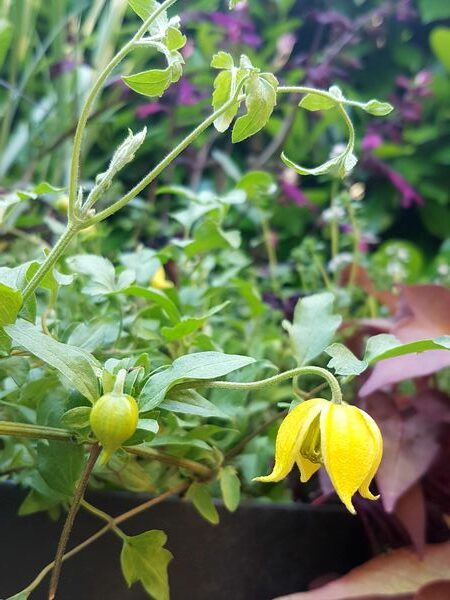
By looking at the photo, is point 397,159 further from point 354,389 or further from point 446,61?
point 354,389

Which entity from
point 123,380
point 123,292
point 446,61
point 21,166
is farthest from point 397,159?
point 123,380

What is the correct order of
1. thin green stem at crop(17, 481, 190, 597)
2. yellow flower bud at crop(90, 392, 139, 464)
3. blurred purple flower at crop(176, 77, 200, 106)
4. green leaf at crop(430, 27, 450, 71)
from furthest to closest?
green leaf at crop(430, 27, 450, 71), blurred purple flower at crop(176, 77, 200, 106), thin green stem at crop(17, 481, 190, 597), yellow flower bud at crop(90, 392, 139, 464)

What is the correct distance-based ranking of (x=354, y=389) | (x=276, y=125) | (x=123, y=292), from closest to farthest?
(x=123, y=292) → (x=354, y=389) → (x=276, y=125)

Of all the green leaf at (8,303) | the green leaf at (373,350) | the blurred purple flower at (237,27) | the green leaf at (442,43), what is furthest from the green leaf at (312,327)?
the green leaf at (442,43)

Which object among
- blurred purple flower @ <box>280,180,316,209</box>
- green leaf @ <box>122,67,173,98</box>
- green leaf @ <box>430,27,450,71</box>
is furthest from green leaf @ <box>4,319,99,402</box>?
green leaf @ <box>430,27,450,71</box>

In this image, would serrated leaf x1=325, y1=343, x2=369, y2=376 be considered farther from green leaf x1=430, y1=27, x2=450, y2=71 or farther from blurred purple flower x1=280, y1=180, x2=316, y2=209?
green leaf x1=430, y1=27, x2=450, y2=71

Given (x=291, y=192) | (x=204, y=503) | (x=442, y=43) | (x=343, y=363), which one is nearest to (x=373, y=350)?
(x=343, y=363)
